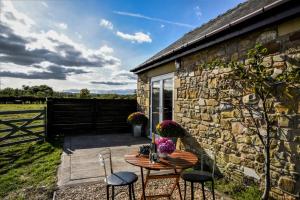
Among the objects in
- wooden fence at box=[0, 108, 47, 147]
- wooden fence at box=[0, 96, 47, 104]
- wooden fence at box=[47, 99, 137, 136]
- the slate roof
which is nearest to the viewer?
the slate roof

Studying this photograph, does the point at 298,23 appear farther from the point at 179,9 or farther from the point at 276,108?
the point at 179,9

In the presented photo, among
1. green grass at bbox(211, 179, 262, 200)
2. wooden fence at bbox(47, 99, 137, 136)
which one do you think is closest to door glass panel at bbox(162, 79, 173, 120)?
green grass at bbox(211, 179, 262, 200)

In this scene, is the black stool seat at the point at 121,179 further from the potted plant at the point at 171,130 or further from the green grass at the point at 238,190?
the potted plant at the point at 171,130

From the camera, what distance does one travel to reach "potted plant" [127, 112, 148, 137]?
30.0 feet

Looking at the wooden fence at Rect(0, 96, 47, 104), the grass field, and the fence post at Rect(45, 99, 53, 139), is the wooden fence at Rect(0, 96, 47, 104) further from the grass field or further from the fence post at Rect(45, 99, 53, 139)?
the grass field

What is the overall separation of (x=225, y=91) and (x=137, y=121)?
5.23 metres

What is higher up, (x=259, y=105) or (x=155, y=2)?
(x=155, y=2)

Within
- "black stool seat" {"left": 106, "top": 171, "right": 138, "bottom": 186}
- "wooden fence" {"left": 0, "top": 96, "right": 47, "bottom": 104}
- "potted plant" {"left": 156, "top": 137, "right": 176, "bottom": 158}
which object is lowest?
"black stool seat" {"left": 106, "top": 171, "right": 138, "bottom": 186}

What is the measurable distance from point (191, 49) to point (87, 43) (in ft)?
20.1

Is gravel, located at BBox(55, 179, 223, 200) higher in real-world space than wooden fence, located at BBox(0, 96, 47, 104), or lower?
lower

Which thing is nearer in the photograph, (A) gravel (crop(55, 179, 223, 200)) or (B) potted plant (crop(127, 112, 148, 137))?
(A) gravel (crop(55, 179, 223, 200))

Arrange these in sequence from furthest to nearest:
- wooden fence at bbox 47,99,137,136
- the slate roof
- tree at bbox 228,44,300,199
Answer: wooden fence at bbox 47,99,137,136 < the slate roof < tree at bbox 228,44,300,199

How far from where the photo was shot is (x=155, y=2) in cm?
816

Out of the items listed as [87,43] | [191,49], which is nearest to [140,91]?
[87,43]
